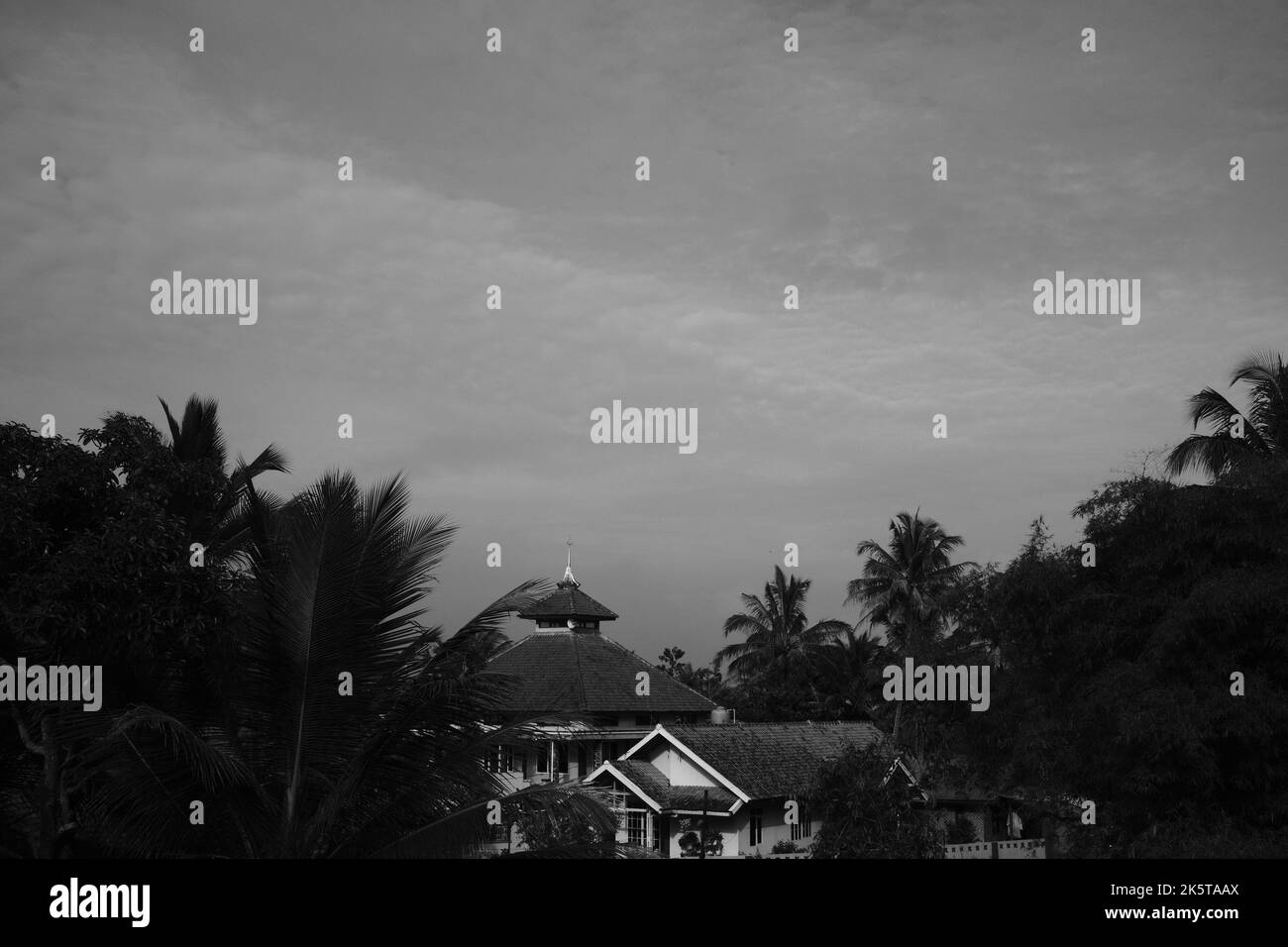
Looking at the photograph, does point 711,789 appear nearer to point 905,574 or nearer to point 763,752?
point 763,752

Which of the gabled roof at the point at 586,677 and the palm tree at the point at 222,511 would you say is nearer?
the palm tree at the point at 222,511

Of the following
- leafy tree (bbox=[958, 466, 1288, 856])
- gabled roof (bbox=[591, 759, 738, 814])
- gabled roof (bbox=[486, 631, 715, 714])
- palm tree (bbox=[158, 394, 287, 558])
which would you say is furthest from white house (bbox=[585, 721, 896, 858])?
palm tree (bbox=[158, 394, 287, 558])

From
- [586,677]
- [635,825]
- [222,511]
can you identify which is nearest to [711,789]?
[635,825]

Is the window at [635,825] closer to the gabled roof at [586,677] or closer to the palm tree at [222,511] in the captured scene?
the gabled roof at [586,677]

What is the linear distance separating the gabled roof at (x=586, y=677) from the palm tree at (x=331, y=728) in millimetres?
25649

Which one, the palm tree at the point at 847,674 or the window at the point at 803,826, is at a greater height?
the palm tree at the point at 847,674

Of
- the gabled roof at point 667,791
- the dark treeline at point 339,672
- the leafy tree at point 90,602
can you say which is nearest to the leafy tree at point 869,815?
the dark treeline at point 339,672

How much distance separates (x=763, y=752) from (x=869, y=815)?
44.6ft

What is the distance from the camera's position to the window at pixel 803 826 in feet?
108

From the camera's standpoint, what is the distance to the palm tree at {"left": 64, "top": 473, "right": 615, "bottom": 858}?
10.2 metres
